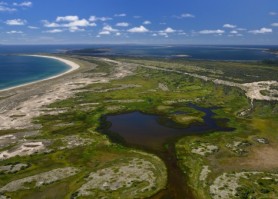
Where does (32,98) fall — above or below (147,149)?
above

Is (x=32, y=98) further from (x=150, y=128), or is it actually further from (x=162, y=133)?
(x=162, y=133)

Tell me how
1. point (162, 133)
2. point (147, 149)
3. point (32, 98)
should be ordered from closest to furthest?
1. point (147, 149)
2. point (162, 133)
3. point (32, 98)

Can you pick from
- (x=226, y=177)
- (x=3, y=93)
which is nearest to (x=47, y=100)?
(x=3, y=93)

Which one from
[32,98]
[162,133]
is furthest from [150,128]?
[32,98]

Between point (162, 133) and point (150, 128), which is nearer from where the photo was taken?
point (162, 133)

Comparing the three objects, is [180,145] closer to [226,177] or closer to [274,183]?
[226,177]

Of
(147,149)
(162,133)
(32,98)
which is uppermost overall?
(32,98)

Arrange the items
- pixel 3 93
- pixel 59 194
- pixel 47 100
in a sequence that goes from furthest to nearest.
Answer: pixel 3 93
pixel 47 100
pixel 59 194
